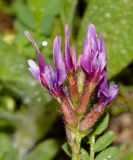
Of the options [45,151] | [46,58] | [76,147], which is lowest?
[45,151]

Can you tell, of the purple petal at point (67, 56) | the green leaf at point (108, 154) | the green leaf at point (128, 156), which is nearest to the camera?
the purple petal at point (67, 56)

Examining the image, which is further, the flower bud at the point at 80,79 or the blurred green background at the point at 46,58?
the blurred green background at the point at 46,58

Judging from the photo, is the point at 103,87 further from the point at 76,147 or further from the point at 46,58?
the point at 46,58

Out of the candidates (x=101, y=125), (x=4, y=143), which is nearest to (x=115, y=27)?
(x=4, y=143)

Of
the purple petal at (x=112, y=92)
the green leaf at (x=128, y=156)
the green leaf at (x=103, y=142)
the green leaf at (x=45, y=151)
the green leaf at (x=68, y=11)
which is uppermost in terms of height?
the purple petal at (x=112, y=92)

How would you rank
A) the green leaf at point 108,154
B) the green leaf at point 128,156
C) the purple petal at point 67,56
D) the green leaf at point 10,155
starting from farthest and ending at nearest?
the green leaf at point 128,156 → the green leaf at point 10,155 → the green leaf at point 108,154 → the purple petal at point 67,56

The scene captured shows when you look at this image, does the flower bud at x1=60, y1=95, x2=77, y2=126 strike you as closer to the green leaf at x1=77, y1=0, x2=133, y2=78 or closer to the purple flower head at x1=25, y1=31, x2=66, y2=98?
the purple flower head at x1=25, y1=31, x2=66, y2=98

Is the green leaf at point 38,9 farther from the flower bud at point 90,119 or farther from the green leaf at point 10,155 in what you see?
the flower bud at point 90,119

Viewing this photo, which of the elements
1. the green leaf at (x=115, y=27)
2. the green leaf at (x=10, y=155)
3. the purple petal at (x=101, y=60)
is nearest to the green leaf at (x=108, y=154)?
the purple petal at (x=101, y=60)
